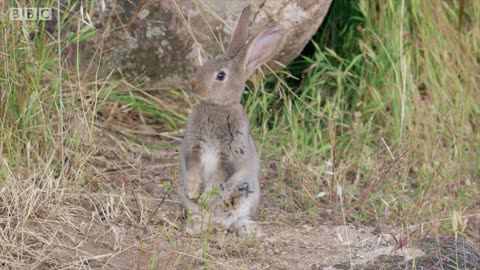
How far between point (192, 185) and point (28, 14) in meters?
1.31

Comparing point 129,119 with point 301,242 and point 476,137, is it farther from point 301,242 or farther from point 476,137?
point 476,137

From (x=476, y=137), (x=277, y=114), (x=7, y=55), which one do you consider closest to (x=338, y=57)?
(x=277, y=114)

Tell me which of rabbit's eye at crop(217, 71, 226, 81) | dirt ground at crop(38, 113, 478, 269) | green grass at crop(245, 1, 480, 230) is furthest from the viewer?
green grass at crop(245, 1, 480, 230)

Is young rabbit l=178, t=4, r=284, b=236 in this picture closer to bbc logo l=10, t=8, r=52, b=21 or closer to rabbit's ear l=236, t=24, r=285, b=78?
rabbit's ear l=236, t=24, r=285, b=78

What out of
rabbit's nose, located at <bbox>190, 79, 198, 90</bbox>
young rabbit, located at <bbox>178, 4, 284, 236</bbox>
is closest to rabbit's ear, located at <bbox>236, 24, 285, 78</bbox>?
young rabbit, located at <bbox>178, 4, 284, 236</bbox>

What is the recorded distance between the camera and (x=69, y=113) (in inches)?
203

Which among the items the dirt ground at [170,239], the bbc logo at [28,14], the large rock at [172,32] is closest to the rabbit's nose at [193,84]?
the dirt ground at [170,239]

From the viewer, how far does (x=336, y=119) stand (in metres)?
6.16

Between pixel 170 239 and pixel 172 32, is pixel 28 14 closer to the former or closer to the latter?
pixel 172 32

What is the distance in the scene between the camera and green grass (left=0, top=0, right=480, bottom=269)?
487 cm

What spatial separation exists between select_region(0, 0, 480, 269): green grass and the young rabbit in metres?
0.50

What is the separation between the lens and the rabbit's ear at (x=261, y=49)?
5.03 m

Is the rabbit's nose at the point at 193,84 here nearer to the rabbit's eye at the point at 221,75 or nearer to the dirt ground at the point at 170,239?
the rabbit's eye at the point at 221,75

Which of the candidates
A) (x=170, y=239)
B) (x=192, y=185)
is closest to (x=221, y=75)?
(x=192, y=185)
